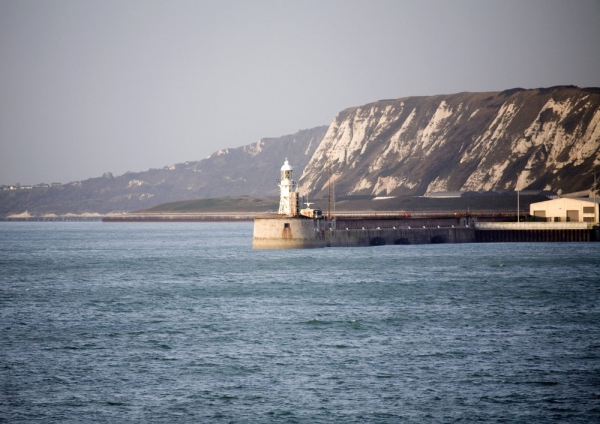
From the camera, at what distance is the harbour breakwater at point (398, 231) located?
97.6 m

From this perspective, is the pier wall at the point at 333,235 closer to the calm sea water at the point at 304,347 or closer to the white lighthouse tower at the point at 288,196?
the white lighthouse tower at the point at 288,196

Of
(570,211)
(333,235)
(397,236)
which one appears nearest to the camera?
(333,235)

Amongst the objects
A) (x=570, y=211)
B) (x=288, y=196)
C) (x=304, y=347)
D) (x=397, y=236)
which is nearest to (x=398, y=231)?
(x=397, y=236)

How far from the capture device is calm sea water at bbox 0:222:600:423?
29734 mm

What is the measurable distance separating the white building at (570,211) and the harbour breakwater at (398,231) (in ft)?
24.0

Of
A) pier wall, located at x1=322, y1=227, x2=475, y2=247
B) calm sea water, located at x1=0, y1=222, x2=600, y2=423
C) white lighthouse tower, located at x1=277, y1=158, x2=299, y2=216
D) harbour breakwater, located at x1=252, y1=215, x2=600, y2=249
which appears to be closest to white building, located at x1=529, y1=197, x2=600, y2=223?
harbour breakwater, located at x1=252, y1=215, x2=600, y2=249

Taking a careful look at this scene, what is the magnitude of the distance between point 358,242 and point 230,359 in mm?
74380

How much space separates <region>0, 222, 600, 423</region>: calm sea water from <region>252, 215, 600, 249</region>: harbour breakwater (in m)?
20.2

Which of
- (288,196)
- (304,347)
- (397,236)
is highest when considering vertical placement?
(288,196)

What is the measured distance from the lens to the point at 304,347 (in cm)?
3975

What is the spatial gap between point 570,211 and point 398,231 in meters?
32.4

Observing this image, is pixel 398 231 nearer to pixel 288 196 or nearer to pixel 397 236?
pixel 397 236

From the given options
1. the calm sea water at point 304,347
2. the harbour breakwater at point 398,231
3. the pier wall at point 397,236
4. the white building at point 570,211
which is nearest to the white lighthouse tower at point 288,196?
the harbour breakwater at point 398,231

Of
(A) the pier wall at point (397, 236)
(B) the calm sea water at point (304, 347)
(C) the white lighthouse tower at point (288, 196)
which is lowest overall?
(B) the calm sea water at point (304, 347)
